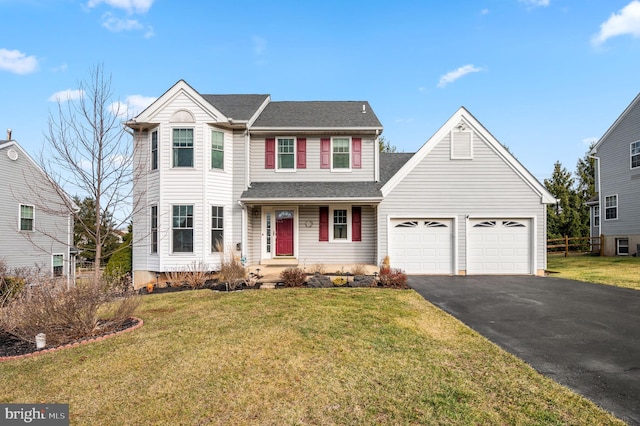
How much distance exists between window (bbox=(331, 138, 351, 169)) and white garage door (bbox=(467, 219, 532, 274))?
6147 millimetres

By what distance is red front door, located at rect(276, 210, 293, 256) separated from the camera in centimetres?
1543

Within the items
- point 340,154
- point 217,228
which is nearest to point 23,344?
point 217,228

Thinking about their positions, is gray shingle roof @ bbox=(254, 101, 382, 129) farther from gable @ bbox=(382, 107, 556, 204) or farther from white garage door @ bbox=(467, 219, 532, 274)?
white garage door @ bbox=(467, 219, 532, 274)

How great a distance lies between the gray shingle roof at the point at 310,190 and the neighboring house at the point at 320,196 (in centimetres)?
5

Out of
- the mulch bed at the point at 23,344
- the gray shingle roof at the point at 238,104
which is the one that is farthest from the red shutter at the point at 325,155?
the mulch bed at the point at 23,344

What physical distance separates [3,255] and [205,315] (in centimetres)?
1780

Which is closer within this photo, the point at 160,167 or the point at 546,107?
the point at 160,167

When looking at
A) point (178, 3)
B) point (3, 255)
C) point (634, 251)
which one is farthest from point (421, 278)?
point (3, 255)

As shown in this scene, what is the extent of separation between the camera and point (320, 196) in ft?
46.3

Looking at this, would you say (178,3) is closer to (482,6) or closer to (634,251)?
(482,6)

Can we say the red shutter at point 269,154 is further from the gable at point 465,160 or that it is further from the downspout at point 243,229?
the gable at point 465,160

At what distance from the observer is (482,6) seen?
46.4ft

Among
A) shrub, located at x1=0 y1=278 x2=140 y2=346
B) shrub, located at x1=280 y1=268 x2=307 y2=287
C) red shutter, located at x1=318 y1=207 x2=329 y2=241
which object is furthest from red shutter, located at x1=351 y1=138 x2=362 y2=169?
shrub, located at x1=0 y1=278 x2=140 y2=346

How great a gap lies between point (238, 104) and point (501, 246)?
14128mm
